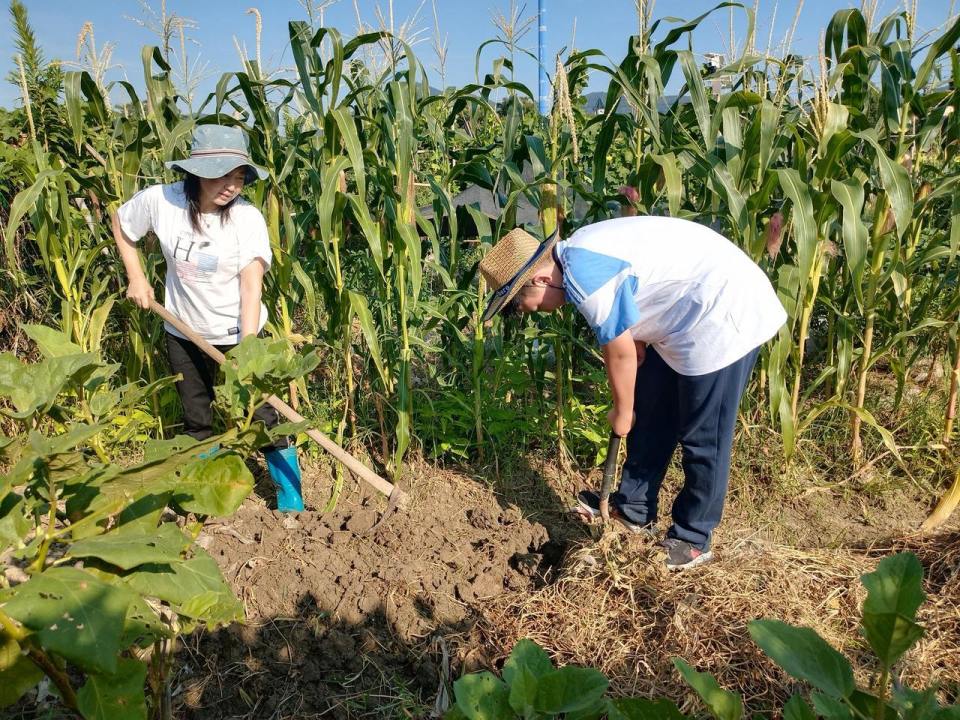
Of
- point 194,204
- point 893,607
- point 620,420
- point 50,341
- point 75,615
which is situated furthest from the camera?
point 194,204

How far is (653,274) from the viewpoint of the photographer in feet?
7.92

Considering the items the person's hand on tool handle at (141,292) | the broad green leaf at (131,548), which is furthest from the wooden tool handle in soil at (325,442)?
the broad green leaf at (131,548)

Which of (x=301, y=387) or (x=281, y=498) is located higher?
(x=301, y=387)

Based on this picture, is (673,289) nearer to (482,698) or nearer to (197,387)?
(482,698)

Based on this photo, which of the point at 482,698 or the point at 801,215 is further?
the point at 801,215

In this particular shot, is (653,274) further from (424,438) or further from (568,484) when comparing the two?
(424,438)

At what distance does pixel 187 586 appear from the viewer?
1.35 meters

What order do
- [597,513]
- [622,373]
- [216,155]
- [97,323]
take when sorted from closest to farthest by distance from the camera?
[622,373] → [216,155] → [597,513] → [97,323]

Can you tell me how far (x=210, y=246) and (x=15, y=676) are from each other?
79.8 inches

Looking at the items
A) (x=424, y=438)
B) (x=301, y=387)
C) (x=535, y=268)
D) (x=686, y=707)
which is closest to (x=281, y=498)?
(x=301, y=387)

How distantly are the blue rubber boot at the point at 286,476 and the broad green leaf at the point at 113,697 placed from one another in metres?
1.96

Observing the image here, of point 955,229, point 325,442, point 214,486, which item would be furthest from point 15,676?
point 955,229

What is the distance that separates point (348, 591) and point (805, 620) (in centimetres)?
166

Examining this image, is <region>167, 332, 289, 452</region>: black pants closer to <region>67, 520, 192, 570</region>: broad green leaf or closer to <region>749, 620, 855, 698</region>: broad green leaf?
<region>67, 520, 192, 570</region>: broad green leaf
